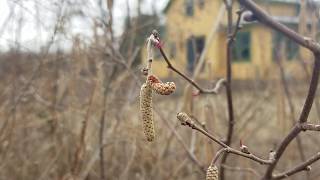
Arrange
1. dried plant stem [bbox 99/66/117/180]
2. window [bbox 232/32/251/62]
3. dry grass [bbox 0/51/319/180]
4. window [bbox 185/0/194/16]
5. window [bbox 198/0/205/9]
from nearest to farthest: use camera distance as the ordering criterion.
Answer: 1. dried plant stem [bbox 99/66/117/180]
2. dry grass [bbox 0/51/319/180]
3. window [bbox 198/0/205/9]
4. window [bbox 185/0/194/16]
5. window [bbox 232/32/251/62]

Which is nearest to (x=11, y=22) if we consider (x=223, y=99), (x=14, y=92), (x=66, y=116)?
(x=14, y=92)

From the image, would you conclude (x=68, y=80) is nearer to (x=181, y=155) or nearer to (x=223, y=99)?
(x=181, y=155)

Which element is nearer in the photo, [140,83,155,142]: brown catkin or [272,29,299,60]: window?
[140,83,155,142]: brown catkin

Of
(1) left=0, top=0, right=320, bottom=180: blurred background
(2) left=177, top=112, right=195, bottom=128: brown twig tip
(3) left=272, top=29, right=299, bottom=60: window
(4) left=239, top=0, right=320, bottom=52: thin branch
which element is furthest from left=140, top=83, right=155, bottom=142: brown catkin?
(3) left=272, top=29, right=299, bottom=60: window

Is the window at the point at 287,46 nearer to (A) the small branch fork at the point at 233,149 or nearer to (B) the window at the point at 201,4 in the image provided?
(B) the window at the point at 201,4

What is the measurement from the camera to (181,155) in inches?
145

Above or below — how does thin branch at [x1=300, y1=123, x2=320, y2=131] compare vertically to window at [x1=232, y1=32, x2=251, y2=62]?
below

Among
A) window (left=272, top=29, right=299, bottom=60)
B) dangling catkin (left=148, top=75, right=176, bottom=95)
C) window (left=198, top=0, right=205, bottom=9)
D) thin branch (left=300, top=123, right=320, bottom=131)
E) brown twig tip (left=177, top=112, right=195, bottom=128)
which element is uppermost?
window (left=198, top=0, right=205, bottom=9)

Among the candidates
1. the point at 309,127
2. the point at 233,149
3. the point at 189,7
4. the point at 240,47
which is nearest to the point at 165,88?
the point at 233,149

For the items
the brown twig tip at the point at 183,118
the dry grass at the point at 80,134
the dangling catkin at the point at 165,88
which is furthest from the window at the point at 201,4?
the dangling catkin at the point at 165,88

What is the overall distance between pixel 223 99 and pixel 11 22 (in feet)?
8.92

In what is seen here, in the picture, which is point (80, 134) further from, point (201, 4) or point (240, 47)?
point (240, 47)

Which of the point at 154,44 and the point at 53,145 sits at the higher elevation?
the point at 154,44

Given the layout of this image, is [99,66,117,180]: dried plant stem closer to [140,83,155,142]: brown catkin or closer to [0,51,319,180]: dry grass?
[0,51,319,180]: dry grass
